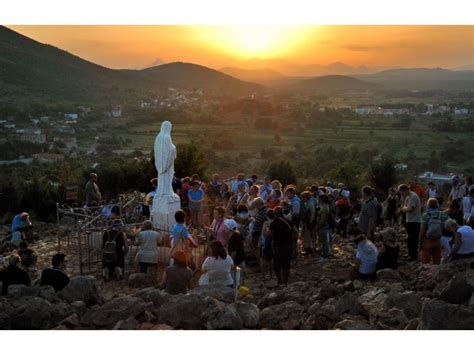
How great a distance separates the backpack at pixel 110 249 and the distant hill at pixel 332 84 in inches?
2961

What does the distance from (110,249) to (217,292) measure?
257 cm

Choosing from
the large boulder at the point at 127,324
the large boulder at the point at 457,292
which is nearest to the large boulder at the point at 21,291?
the large boulder at the point at 127,324

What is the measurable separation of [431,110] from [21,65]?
150 ft

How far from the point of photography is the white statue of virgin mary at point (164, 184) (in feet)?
36.1

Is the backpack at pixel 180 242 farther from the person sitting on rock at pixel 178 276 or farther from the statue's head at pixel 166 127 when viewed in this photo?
the statue's head at pixel 166 127

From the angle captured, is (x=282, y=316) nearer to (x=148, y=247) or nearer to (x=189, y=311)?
(x=189, y=311)

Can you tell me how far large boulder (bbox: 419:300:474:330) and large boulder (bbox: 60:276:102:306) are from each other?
4.30 metres

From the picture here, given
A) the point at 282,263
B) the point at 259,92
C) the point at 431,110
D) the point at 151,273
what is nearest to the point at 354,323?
the point at 282,263

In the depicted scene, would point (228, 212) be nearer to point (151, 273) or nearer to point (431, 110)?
point (151, 273)

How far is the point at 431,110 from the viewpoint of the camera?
62.8 meters

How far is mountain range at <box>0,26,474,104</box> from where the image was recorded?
55.8m

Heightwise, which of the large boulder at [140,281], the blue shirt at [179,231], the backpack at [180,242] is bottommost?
the large boulder at [140,281]

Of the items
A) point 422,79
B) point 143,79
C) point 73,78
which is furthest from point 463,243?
point 422,79

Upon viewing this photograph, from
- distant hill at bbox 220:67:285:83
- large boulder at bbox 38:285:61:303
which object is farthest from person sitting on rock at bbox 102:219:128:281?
distant hill at bbox 220:67:285:83
